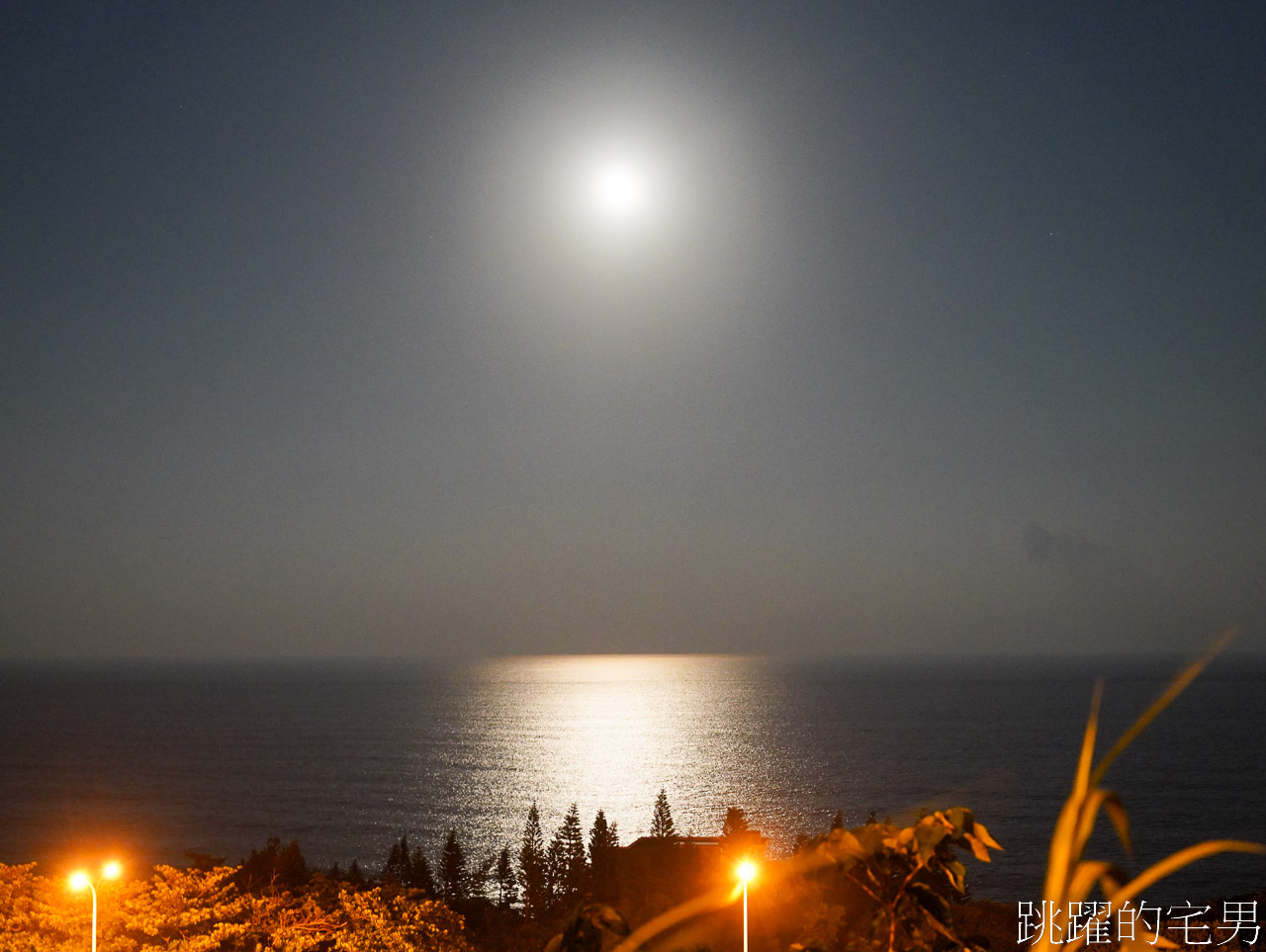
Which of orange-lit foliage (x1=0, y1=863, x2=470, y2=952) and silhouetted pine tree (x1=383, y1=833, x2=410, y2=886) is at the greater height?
orange-lit foliage (x1=0, y1=863, x2=470, y2=952)

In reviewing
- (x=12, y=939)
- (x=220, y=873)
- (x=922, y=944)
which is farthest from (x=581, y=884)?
(x=922, y=944)

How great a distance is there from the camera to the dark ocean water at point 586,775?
219ft

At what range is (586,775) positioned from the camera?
94688 millimetres

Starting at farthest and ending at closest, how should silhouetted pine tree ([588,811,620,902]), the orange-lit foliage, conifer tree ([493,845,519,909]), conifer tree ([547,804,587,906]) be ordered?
conifer tree ([493,845,519,909]) < conifer tree ([547,804,587,906]) < silhouetted pine tree ([588,811,620,902]) < the orange-lit foliage

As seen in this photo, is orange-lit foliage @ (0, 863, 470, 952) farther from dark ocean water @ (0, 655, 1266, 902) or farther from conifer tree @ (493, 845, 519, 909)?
conifer tree @ (493, 845, 519, 909)

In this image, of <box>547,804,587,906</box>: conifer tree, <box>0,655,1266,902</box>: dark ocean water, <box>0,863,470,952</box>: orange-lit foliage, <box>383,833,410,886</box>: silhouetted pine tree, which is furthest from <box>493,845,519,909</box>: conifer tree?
<box>0,863,470,952</box>: orange-lit foliage

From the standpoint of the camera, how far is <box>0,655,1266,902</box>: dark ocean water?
219ft

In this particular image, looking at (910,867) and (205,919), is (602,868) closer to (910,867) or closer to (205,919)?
(205,919)

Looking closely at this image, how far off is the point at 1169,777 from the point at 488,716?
9484cm

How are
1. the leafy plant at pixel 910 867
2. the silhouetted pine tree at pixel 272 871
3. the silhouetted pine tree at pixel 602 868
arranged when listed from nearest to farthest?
the leafy plant at pixel 910 867
the silhouetted pine tree at pixel 272 871
the silhouetted pine tree at pixel 602 868

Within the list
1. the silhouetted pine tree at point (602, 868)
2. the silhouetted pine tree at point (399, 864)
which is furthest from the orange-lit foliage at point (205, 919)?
the silhouetted pine tree at point (399, 864)

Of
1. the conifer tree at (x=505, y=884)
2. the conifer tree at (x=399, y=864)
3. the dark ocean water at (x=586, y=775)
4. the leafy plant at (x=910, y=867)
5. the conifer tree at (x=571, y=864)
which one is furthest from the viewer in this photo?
the dark ocean water at (x=586, y=775)

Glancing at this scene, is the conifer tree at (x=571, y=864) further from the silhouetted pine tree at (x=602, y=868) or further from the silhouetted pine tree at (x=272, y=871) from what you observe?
the silhouetted pine tree at (x=272, y=871)

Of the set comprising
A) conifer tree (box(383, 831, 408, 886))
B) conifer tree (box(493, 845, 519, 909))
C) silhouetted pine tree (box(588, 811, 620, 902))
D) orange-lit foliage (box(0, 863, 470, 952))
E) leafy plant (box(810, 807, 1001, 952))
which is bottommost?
conifer tree (box(493, 845, 519, 909))
